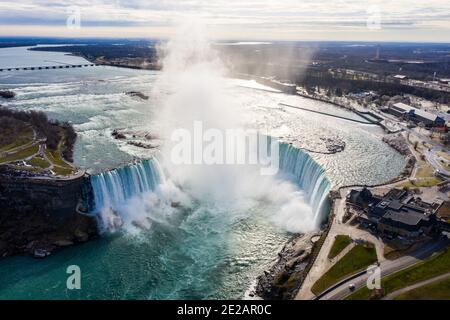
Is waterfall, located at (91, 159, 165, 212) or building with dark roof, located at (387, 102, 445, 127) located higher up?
building with dark roof, located at (387, 102, 445, 127)

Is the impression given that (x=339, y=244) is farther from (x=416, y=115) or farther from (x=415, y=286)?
(x=416, y=115)

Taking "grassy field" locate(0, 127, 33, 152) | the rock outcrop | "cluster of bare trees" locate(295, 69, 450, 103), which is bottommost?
the rock outcrop

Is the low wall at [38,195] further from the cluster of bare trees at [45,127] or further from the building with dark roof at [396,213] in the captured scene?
the building with dark roof at [396,213]

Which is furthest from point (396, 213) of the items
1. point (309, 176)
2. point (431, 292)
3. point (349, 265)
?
point (309, 176)

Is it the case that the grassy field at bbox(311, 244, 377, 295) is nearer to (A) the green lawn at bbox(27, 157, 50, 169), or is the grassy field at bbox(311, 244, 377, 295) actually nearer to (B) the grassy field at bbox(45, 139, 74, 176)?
(B) the grassy field at bbox(45, 139, 74, 176)

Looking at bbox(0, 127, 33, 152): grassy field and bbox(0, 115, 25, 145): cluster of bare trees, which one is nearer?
bbox(0, 127, 33, 152): grassy field

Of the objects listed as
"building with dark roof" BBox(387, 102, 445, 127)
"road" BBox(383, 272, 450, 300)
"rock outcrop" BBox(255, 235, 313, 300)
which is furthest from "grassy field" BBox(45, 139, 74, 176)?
"building with dark roof" BBox(387, 102, 445, 127)

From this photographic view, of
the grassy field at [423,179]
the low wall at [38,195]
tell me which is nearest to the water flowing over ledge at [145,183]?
the low wall at [38,195]
